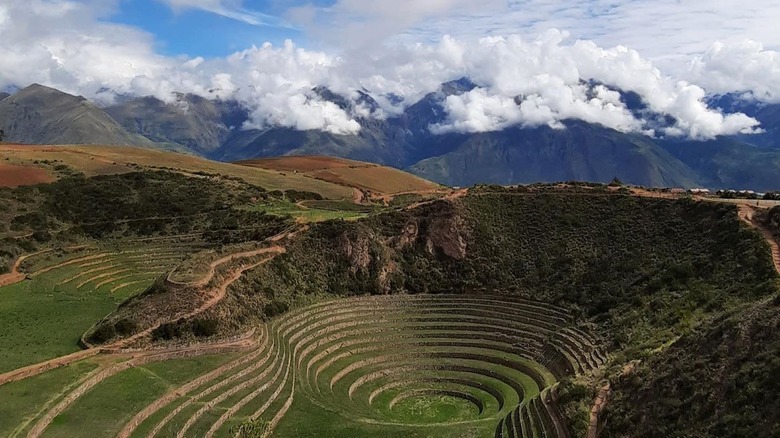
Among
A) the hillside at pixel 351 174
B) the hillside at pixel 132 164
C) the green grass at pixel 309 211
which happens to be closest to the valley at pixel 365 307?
the green grass at pixel 309 211

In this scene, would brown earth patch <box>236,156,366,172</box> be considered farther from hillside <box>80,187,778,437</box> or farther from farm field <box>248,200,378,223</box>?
hillside <box>80,187,778,437</box>

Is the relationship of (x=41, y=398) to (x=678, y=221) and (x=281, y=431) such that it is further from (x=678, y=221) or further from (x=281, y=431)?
(x=678, y=221)

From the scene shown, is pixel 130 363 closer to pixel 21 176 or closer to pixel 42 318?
pixel 42 318

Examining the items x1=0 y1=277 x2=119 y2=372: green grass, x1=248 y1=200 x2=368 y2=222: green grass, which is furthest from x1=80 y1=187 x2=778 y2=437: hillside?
x1=248 y1=200 x2=368 y2=222: green grass

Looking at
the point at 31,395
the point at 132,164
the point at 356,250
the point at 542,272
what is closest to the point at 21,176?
the point at 132,164

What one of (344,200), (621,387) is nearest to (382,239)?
(344,200)

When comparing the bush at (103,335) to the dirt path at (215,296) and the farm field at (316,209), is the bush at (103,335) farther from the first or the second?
the farm field at (316,209)
